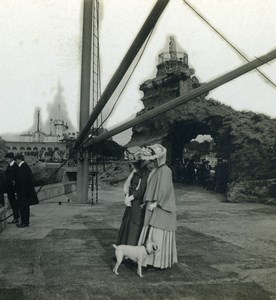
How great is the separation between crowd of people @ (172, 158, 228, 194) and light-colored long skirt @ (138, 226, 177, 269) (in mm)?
13057

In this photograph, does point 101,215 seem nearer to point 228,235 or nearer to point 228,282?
point 228,235

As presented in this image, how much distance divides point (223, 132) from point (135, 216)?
13.8 meters

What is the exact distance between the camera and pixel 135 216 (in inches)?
209

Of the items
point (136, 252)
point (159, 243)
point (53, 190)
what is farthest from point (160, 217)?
point (53, 190)

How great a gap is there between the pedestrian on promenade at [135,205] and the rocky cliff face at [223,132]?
30.4 feet

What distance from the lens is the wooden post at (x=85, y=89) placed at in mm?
12297

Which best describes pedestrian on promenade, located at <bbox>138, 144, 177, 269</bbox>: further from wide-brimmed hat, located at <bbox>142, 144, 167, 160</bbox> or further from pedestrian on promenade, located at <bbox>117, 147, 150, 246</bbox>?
pedestrian on promenade, located at <bbox>117, 147, 150, 246</bbox>

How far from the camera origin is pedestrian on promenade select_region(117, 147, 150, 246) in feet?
17.1

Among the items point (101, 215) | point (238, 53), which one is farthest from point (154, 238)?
point (101, 215)

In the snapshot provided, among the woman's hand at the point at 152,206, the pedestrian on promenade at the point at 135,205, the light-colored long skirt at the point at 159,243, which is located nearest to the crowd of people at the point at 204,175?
the pedestrian on promenade at the point at 135,205

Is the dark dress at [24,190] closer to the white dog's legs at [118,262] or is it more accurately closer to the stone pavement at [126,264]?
the stone pavement at [126,264]

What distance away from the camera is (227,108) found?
20.9 m

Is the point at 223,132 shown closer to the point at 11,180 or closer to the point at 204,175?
the point at 204,175

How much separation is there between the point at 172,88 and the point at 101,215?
13451 mm
